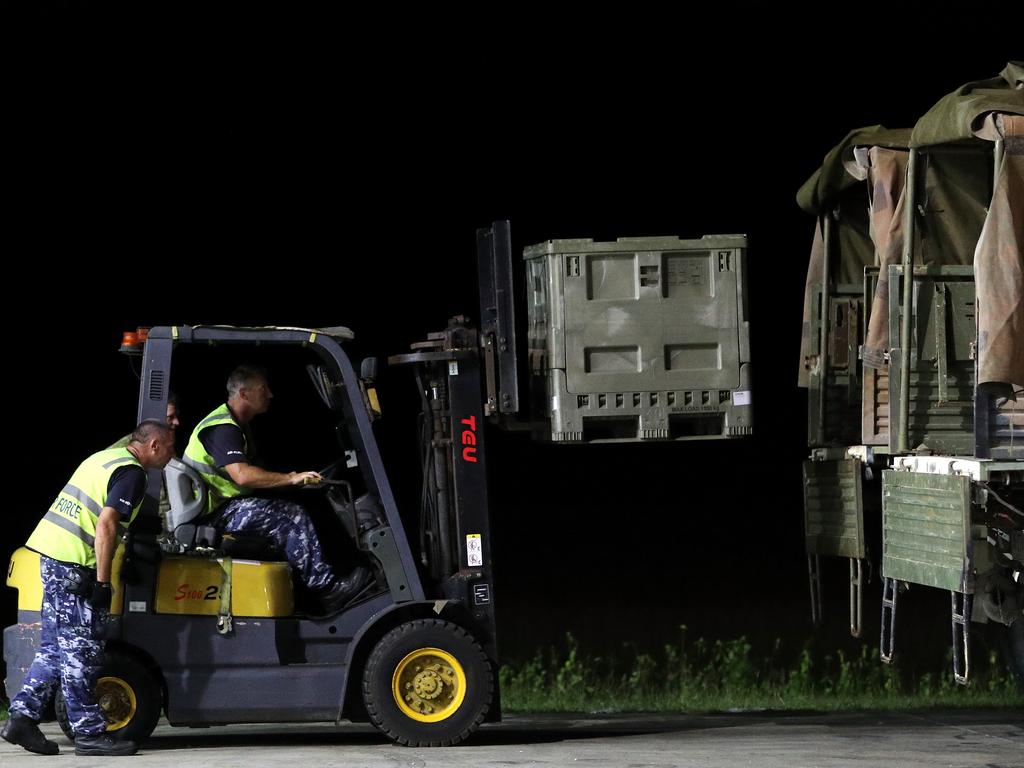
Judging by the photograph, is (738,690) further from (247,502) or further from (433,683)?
(247,502)

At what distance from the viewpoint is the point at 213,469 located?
8266 mm

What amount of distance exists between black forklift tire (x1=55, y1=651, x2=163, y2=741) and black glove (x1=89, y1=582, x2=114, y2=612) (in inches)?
14.3

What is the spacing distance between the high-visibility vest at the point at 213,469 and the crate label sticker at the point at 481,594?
1.22 m

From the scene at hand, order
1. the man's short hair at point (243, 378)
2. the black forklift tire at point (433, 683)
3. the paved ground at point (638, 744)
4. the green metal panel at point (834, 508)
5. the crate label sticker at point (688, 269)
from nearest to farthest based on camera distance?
1. the paved ground at point (638, 744)
2. the black forklift tire at point (433, 683)
3. the man's short hair at point (243, 378)
4. the crate label sticker at point (688, 269)
5. the green metal panel at point (834, 508)

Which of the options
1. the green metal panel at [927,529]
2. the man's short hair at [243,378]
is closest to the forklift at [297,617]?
the man's short hair at [243,378]

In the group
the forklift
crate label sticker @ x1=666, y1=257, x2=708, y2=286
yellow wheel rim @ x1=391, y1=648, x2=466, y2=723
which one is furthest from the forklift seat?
crate label sticker @ x1=666, y1=257, x2=708, y2=286

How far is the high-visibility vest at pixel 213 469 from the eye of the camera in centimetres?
825

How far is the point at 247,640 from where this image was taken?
26.7 ft

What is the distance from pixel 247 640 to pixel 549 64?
31.3 ft

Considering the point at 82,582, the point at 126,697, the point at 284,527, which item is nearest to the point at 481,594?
the point at 284,527

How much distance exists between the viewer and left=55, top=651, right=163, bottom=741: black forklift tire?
8.02 metres

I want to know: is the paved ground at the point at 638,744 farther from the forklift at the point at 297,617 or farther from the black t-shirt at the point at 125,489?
the black t-shirt at the point at 125,489

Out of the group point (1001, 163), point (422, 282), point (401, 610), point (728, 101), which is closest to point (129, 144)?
point (422, 282)

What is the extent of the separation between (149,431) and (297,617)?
1.18 metres
